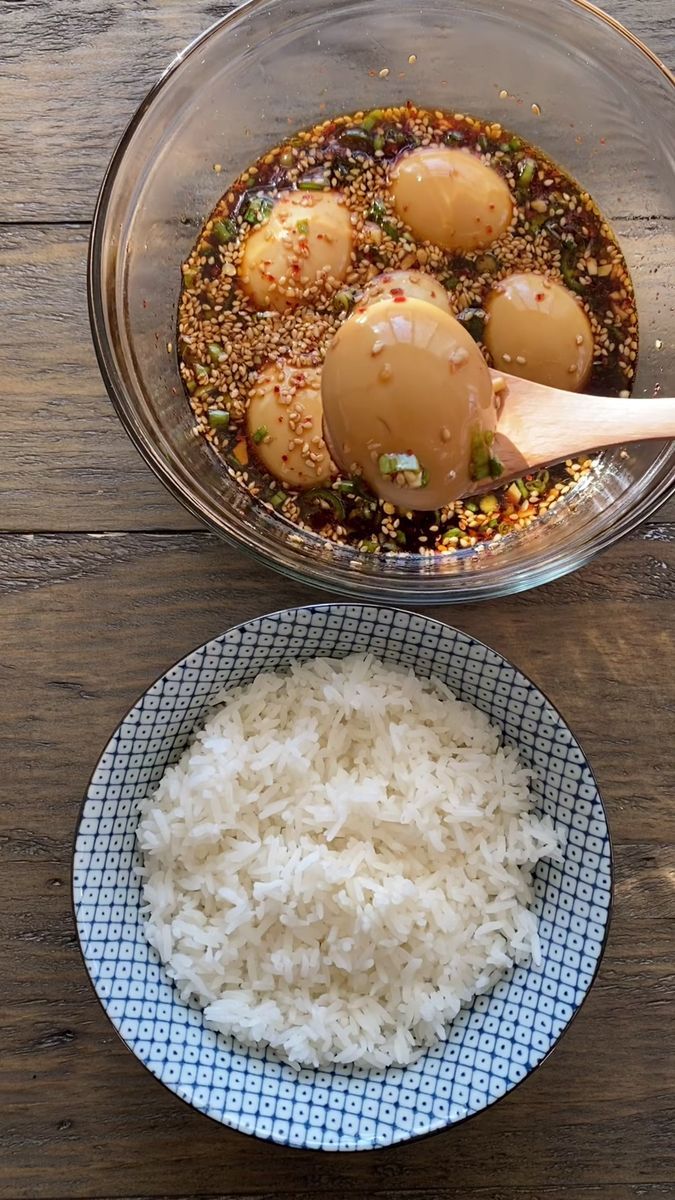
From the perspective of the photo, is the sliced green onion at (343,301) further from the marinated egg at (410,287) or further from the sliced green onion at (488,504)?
the sliced green onion at (488,504)

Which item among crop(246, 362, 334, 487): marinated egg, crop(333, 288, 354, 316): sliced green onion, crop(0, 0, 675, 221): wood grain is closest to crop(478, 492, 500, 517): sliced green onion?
crop(246, 362, 334, 487): marinated egg

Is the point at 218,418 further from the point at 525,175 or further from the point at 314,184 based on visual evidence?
the point at 525,175

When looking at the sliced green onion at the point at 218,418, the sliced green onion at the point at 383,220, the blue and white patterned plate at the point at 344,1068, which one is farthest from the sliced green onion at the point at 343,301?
the blue and white patterned plate at the point at 344,1068

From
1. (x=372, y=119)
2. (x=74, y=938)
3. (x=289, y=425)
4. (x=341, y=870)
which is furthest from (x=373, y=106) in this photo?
(x=74, y=938)

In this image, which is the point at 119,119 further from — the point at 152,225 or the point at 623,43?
the point at 623,43

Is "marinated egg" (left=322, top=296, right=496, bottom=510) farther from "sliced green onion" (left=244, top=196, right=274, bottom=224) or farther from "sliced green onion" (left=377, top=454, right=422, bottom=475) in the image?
"sliced green onion" (left=244, top=196, right=274, bottom=224)

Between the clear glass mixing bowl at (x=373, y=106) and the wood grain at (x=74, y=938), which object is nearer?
the clear glass mixing bowl at (x=373, y=106)

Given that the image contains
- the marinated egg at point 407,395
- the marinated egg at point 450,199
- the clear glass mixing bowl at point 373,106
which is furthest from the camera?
the marinated egg at point 450,199

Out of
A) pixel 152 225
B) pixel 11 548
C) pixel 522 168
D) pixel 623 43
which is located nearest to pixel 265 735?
pixel 11 548
